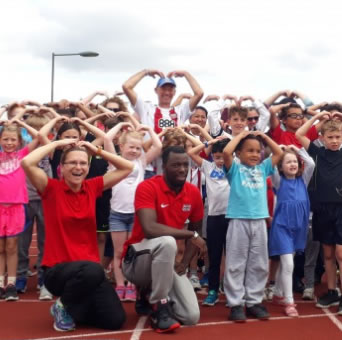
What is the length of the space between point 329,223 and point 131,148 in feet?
7.57

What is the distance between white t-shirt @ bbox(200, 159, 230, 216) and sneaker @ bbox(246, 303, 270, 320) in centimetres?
108

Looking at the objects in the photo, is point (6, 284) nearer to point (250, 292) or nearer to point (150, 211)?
point (150, 211)

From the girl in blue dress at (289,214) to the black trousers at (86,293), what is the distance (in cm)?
174

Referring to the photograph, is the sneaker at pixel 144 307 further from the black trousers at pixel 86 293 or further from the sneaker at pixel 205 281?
the sneaker at pixel 205 281

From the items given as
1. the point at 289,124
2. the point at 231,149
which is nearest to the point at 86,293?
the point at 231,149

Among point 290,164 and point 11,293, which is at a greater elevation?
point 290,164

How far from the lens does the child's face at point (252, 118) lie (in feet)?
22.9

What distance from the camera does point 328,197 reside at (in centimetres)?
590

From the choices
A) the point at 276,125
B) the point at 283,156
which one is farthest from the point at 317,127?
the point at 283,156

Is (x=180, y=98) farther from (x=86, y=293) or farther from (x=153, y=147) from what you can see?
(x=86, y=293)

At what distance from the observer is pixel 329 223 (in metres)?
5.89

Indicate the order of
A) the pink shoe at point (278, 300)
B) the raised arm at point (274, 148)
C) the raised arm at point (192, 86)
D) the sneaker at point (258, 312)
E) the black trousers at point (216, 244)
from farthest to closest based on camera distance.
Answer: the raised arm at point (192, 86) → the black trousers at point (216, 244) → the pink shoe at point (278, 300) → the raised arm at point (274, 148) → the sneaker at point (258, 312)

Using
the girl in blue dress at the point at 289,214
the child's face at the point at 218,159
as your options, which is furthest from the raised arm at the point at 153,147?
the girl in blue dress at the point at 289,214

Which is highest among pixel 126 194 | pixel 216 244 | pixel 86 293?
pixel 126 194
